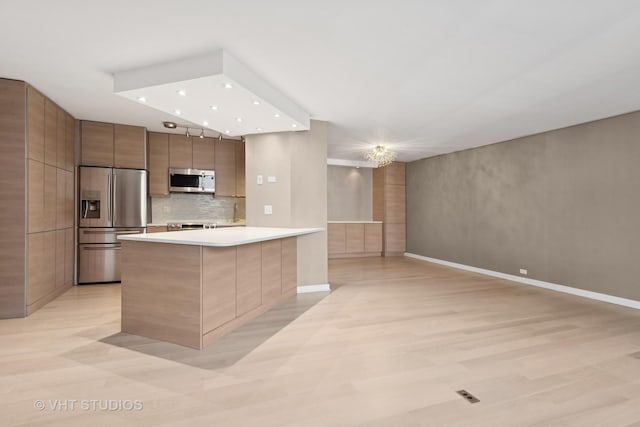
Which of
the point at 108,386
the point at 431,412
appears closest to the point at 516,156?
the point at 431,412

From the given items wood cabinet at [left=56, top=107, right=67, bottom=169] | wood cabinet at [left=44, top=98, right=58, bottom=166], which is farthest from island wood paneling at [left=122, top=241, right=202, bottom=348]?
wood cabinet at [left=56, top=107, right=67, bottom=169]

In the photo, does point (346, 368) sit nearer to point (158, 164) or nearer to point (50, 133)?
point (50, 133)

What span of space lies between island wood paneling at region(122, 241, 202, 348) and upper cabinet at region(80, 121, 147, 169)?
2.77 m

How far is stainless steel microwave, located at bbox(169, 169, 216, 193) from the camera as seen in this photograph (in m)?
5.71

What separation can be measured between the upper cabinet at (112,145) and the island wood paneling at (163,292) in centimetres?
277

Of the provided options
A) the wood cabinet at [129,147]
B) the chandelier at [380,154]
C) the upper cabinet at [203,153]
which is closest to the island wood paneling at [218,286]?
the wood cabinet at [129,147]

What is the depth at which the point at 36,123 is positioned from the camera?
12.1 ft

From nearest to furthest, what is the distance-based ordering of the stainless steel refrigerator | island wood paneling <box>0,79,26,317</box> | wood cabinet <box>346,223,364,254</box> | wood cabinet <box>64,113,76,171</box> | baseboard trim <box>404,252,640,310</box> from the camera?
island wood paneling <box>0,79,26,317</box>, baseboard trim <box>404,252,640,310</box>, wood cabinet <box>64,113,76,171</box>, the stainless steel refrigerator, wood cabinet <box>346,223,364,254</box>

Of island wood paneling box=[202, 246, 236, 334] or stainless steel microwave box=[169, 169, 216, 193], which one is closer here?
island wood paneling box=[202, 246, 236, 334]

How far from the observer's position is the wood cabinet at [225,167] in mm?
6037

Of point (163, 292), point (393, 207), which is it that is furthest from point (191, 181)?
point (393, 207)

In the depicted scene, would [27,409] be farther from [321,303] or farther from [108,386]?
[321,303]

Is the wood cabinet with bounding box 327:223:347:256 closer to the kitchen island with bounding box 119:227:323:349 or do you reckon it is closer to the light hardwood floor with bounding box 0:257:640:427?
the light hardwood floor with bounding box 0:257:640:427

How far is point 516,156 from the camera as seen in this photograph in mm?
5504
